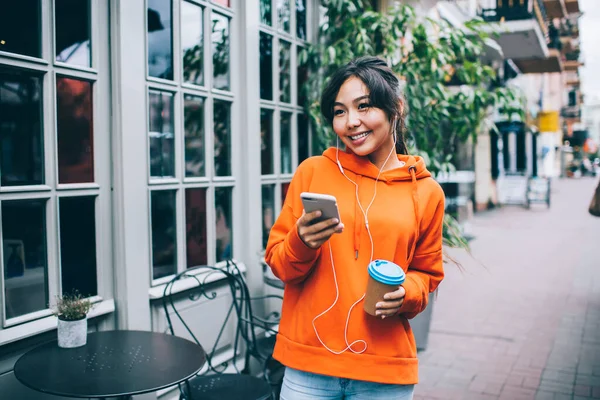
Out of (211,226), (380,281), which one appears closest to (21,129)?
(211,226)

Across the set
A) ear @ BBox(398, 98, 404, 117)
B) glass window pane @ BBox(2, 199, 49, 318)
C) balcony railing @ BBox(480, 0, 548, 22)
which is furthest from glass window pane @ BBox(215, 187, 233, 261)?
balcony railing @ BBox(480, 0, 548, 22)

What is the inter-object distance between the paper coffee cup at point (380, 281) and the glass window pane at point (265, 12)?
9.29 feet

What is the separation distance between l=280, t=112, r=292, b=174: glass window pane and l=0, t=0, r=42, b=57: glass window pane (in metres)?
2.07

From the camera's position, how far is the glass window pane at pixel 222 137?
3689 millimetres

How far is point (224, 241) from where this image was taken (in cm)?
379

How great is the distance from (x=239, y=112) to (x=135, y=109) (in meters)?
1.01

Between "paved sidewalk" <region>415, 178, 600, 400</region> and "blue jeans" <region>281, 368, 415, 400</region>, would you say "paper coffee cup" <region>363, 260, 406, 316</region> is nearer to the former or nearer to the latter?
"blue jeans" <region>281, 368, 415, 400</region>

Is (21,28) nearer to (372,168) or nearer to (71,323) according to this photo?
(71,323)

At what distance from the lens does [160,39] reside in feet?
10.5

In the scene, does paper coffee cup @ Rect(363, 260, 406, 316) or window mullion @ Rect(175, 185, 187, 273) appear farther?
window mullion @ Rect(175, 185, 187, 273)

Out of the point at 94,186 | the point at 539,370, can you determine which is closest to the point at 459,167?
the point at 539,370

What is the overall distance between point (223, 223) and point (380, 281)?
7.55 feet

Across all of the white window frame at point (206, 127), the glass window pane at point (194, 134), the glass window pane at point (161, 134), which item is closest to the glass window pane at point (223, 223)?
the white window frame at point (206, 127)

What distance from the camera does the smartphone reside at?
1.51 meters
